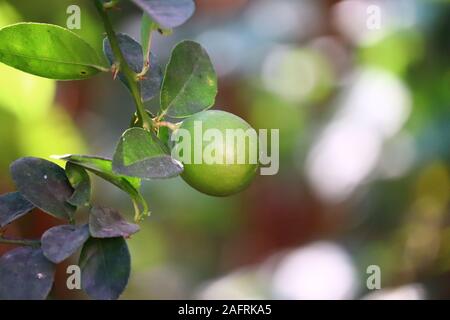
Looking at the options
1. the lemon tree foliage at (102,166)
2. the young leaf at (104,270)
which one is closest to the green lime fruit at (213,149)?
the lemon tree foliage at (102,166)

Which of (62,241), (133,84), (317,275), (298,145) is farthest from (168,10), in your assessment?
(298,145)

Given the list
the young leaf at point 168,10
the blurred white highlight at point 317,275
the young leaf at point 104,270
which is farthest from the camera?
the blurred white highlight at point 317,275

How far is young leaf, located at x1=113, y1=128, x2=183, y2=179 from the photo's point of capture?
685mm

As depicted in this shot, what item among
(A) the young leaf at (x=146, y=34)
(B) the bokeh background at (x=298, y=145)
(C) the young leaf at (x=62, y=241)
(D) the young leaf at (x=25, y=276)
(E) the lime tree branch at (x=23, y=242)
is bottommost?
(D) the young leaf at (x=25, y=276)

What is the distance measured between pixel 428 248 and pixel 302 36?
760 millimetres

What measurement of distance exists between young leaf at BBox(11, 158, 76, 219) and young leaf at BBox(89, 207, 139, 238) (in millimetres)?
52

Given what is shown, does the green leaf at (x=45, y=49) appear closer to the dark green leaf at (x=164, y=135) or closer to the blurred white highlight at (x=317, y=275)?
the dark green leaf at (x=164, y=135)

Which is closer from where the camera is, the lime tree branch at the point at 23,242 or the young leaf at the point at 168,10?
the young leaf at the point at 168,10

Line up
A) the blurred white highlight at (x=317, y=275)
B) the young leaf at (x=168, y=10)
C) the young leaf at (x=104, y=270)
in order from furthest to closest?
the blurred white highlight at (x=317, y=275) → the young leaf at (x=104, y=270) → the young leaf at (x=168, y=10)

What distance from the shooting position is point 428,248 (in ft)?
6.05

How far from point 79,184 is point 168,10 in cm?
23

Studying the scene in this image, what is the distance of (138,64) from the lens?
0.82 m

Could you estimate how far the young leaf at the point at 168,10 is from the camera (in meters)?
0.63
